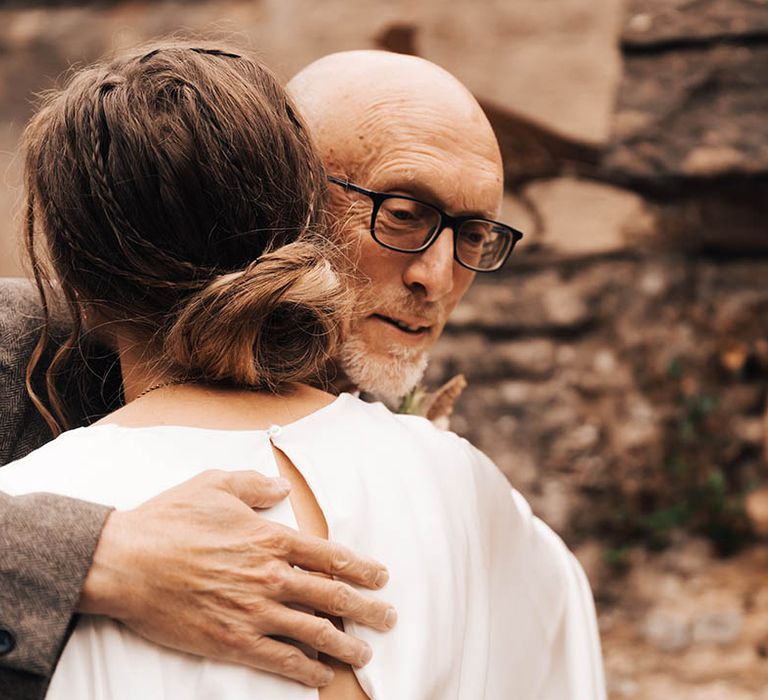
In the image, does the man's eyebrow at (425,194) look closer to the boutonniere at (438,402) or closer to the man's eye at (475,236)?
the man's eye at (475,236)

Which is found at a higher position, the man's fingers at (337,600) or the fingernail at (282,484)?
the fingernail at (282,484)

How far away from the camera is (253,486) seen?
1268mm

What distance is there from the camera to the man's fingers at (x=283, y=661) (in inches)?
48.3

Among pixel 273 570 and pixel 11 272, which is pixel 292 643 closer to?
pixel 273 570

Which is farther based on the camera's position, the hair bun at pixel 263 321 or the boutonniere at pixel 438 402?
the boutonniere at pixel 438 402

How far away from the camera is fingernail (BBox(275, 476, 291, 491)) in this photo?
1293 mm

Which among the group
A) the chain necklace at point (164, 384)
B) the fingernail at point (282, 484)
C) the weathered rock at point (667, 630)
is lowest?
the weathered rock at point (667, 630)

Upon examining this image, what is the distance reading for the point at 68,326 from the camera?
188 cm

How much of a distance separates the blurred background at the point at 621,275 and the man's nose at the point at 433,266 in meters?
2.27

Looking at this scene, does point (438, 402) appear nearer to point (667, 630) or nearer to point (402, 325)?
point (402, 325)

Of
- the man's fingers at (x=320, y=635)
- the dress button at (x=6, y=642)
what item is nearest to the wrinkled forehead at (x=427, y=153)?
the man's fingers at (x=320, y=635)

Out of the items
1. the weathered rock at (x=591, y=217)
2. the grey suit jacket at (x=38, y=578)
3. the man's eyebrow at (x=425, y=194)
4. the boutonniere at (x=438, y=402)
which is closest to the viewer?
the grey suit jacket at (x=38, y=578)

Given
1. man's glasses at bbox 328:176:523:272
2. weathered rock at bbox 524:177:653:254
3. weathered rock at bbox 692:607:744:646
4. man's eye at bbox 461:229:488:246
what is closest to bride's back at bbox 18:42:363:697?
man's glasses at bbox 328:176:523:272

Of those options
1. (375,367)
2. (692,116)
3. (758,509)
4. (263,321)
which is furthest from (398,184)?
(758,509)
